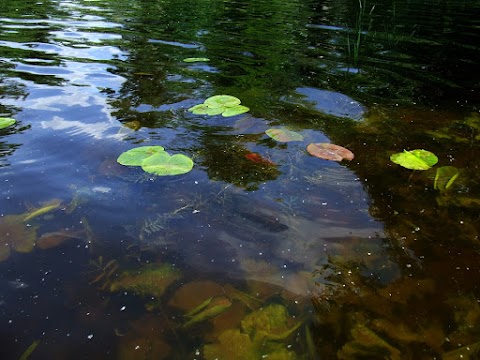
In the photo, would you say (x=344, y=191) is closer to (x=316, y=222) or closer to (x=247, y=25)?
(x=316, y=222)

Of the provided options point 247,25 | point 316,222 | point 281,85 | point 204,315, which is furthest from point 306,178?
point 247,25

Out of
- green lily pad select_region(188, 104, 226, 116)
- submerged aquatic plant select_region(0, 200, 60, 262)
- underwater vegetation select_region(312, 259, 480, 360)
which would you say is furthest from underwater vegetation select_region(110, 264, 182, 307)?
green lily pad select_region(188, 104, 226, 116)

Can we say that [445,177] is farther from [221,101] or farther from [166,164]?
[221,101]

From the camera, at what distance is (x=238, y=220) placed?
2223 millimetres

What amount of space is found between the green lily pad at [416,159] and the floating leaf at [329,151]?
0.34 metres

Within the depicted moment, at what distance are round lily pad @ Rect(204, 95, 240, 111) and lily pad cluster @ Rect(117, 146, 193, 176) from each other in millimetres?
1077

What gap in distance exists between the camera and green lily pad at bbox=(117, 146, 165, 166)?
8.50ft

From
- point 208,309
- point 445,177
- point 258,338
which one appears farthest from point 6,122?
point 445,177

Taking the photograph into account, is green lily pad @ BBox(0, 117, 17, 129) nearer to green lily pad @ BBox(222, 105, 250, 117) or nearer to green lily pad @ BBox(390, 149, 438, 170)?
green lily pad @ BBox(222, 105, 250, 117)

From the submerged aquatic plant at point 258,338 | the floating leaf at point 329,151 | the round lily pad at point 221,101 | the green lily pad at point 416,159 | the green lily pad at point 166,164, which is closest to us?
the submerged aquatic plant at point 258,338

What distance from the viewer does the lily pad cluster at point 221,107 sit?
350cm

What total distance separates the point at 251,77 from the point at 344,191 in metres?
2.82

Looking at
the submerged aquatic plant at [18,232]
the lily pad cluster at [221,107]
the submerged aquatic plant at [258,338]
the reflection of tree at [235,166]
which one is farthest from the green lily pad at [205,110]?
the submerged aquatic plant at [258,338]

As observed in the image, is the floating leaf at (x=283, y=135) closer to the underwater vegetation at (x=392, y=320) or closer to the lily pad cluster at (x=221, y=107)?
the lily pad cluster at (x=221, y=107)
